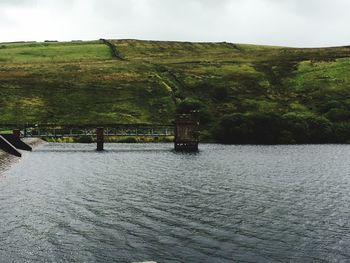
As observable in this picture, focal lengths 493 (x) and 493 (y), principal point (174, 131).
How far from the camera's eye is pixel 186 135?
357 ft

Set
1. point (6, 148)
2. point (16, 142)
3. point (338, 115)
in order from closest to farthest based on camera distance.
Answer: point (6, 148) → point (16, 142) → point (338, 115)

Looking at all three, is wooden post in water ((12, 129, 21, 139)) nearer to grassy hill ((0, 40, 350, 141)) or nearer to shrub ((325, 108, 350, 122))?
grassy hill ((0, 40, 350, 141))

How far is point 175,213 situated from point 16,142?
6841 centimetres

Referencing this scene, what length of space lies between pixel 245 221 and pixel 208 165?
130ft

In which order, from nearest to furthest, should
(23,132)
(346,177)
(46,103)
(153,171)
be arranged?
(346,177)
(153,171)
(23,132)
(46,103)

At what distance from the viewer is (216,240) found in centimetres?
3175

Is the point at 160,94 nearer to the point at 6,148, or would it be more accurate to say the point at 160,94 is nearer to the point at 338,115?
the point at 338,115

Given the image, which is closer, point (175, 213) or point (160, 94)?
point (175, 213)

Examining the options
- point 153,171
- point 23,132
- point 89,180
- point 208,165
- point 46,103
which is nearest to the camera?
point 89,180

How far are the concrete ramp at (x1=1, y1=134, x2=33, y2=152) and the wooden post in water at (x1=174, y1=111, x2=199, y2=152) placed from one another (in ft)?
103

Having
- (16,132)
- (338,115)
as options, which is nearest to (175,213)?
(16,132)

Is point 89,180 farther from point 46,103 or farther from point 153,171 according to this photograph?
point 46,103

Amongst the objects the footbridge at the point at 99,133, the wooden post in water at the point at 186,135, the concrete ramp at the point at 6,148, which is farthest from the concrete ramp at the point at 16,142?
the wooden post in water at the point at 186,135

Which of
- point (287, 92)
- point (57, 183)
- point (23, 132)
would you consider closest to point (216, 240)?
point (57, 183)
